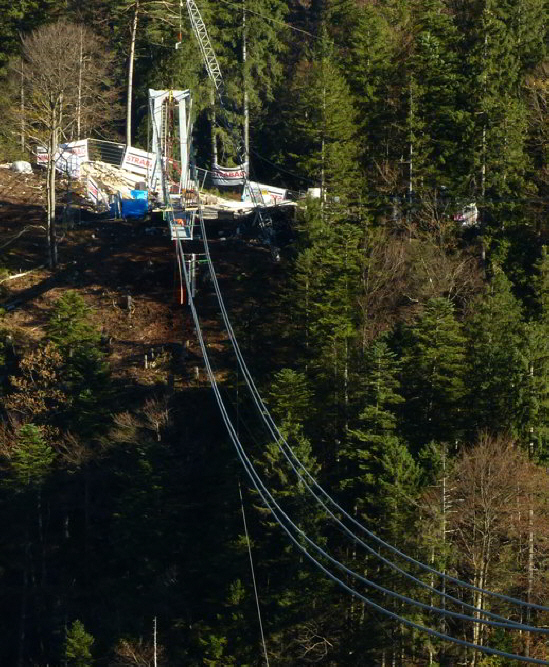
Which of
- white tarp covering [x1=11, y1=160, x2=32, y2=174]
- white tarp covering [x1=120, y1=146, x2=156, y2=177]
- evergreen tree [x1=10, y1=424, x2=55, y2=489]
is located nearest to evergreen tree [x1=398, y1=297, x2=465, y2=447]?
evergreen tree [x1=10, y1=424, x2=55, y2=489]

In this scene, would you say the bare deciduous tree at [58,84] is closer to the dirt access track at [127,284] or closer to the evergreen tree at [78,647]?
the dirt access track at [127,284]

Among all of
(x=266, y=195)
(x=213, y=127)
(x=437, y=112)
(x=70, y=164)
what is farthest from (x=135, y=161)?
(x=437, y=112)

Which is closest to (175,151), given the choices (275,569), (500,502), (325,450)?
(325,450)

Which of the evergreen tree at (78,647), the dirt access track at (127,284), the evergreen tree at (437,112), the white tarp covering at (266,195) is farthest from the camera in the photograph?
the white tarp covering at (266,195)

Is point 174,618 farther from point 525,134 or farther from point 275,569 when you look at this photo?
point 525,134

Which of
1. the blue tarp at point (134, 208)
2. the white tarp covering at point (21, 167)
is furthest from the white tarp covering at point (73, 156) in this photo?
the blue tarp at point (134, 208)
